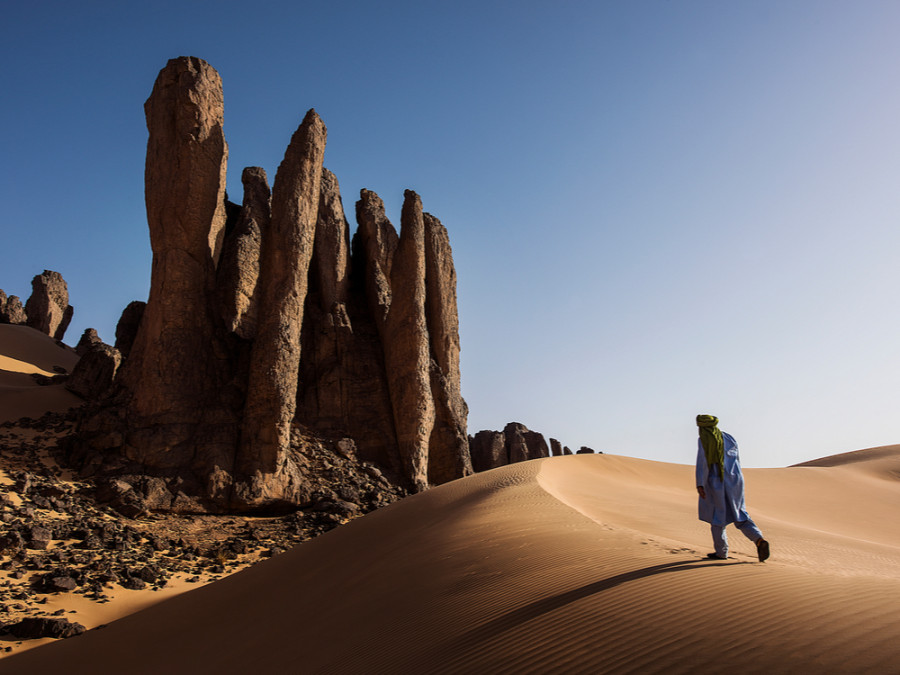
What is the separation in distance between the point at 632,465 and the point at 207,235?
634 inches

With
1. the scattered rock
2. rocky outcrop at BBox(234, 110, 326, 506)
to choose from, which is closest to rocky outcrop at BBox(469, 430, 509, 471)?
rocky outcrop at BBox(234, 110, 326, 506)

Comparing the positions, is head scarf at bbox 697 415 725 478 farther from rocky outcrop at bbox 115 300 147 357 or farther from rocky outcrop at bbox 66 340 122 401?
rocky outcrop at bbox 115 300 147 357

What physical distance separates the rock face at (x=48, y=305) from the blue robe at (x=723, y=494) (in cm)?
3971

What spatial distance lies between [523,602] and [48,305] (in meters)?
40.2

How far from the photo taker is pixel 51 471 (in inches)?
553

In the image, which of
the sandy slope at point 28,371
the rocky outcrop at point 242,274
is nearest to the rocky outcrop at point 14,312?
the sandy slope at point 28,371

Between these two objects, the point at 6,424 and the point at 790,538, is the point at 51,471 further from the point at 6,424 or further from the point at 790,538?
the point at 790,538

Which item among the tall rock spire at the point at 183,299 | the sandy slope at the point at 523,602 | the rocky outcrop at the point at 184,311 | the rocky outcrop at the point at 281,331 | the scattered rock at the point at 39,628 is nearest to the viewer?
the sandy slope at the point at 523,602

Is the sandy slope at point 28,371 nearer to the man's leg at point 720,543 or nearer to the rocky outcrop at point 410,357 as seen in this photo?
the rocky outcrop at point 410,357

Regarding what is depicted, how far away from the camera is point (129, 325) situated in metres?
21.6

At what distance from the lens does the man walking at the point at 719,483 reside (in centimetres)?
600

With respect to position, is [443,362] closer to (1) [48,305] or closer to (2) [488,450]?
(2) [488,450]

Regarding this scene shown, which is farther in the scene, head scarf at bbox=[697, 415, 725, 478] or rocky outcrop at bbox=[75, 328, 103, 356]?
rocky outcrop at bbox=[75, 328, 103, 356]

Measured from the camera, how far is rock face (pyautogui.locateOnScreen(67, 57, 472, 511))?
15484mm
